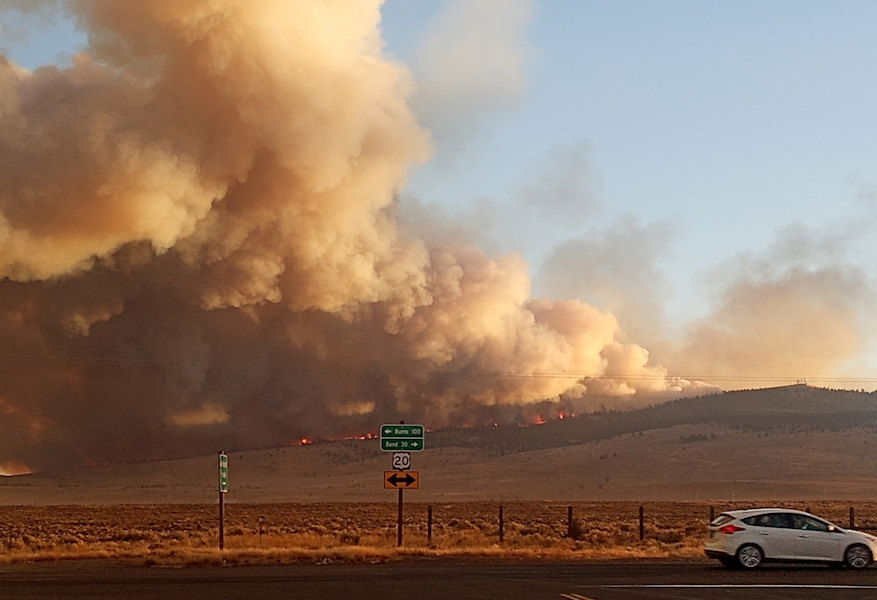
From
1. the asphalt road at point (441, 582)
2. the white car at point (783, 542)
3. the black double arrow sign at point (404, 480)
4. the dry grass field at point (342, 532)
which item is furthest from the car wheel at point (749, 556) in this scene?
the black double arrow sign at point (404, 480)

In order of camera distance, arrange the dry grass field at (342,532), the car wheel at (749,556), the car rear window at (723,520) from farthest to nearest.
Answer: the dry grass field at (342,532)
the car rear window at (723,520)
the car wheel at (749,556)

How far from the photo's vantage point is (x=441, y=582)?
70.2 feet

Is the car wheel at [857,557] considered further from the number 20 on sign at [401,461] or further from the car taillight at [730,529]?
the number 20 on sign at [401,461]

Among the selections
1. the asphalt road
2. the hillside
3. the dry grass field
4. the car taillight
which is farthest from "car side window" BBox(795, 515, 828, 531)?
the hillside

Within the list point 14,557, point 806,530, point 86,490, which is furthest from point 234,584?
point 86,490

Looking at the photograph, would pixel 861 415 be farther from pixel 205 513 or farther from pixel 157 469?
pixel 205 513

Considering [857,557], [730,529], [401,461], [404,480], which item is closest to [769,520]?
[730,529]

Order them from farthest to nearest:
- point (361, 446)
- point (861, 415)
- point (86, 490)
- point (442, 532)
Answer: point (861, 415) → point (361, 446) → point (86, 490) → point (442, 532)

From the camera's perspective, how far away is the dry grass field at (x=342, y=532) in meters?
29.7

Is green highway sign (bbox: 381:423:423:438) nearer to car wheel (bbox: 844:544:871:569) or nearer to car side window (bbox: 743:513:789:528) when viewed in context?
car side window (bbox: 743:513:789:528)

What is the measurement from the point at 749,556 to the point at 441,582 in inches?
321

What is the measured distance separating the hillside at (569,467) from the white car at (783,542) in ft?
167

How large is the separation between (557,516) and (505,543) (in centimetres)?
1730

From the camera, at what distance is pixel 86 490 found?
302 feet
